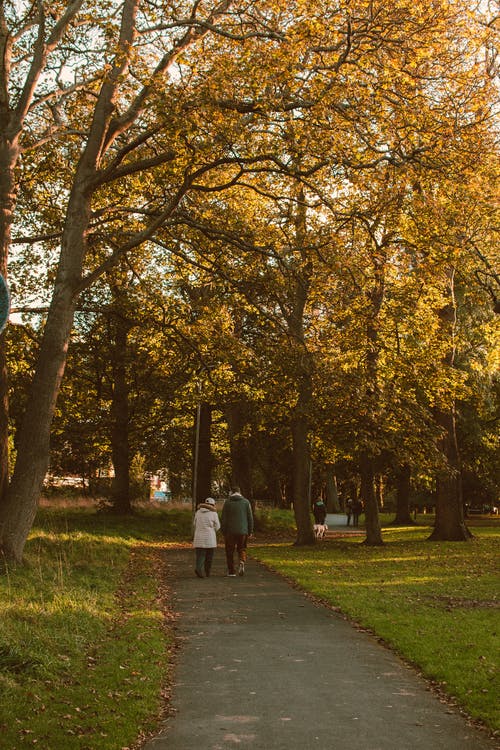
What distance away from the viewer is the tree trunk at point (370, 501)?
2897cm

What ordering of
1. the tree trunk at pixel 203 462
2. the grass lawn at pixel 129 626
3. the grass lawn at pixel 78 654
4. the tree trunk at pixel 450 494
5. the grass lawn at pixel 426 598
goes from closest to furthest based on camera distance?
the grass lawn at pixel 78 654 < the grass lawn at pixel 129 626 < the grass lawn at pixel 426 598 < the tree trunk at pixel 450 494 < the tree trunk at pixel 203 462

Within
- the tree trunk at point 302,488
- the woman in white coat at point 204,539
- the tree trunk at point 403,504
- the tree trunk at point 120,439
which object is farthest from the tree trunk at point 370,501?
the tree trunk at point 403,504

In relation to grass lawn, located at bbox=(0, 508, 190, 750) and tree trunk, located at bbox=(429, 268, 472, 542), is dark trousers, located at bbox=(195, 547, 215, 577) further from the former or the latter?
tree trunk, located at bbox=(429, 268, 472, 542)

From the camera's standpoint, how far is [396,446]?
2634 centimetres

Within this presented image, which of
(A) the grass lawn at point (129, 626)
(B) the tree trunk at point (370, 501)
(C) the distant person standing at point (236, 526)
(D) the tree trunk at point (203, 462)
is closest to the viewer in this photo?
(A) the grass lawn at point (129, 626)

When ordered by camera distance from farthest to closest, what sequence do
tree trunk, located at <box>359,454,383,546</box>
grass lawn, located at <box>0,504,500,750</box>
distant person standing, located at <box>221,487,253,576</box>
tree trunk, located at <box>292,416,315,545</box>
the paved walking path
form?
tree trunk, located at <box>359,454,383,546</box> < tree trunk, located at <box>292,416,315,545</box> < distant person standing, located at <box>221,487,253,576</box> < grass lawn, located at <box>0,504,500,750</box> < the paved walking path

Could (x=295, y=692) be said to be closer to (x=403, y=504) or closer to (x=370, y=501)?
(x=370, y=501)

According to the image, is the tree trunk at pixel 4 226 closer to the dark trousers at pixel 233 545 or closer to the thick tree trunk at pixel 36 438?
the thick tree trunk at pixel 36 438

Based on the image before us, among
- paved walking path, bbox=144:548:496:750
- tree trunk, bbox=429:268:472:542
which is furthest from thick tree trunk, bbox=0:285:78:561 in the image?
tree trunk, bbox=429:268:472:542

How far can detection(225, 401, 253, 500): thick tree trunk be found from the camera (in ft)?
112

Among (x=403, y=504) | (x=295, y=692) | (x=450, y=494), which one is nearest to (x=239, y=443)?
(x=450, y=494)

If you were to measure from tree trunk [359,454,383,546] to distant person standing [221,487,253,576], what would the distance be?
36.8 feet

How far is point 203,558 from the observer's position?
1794 centimetres

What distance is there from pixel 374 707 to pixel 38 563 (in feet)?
27.6
